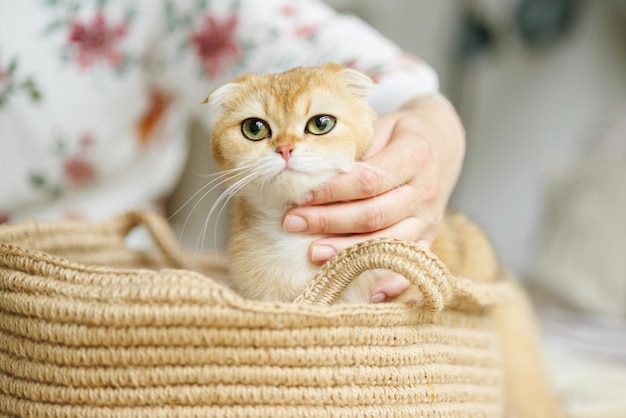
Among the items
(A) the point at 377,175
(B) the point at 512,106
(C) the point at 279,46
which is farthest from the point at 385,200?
(B) the point at 512,106

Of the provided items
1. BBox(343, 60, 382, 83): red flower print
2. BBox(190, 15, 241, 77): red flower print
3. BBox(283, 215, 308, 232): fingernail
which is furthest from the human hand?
BBox(190, 15, 241, 77): red flower print

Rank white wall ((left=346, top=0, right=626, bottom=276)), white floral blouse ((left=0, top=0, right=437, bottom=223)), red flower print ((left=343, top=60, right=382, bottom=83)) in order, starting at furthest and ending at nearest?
white wall ((left=346, top=0, right=626, bottom=276)) < white floral blouse ((left=0, top=0, right=437, bottom=223)) < red flower print ((left=343, top=60, right=382, bottom=83))

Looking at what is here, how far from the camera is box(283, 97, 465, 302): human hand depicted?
523mm

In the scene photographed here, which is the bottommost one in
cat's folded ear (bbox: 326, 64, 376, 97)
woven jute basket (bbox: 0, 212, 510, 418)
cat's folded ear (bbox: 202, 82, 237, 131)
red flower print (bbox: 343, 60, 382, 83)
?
woven jute basket (bbox: 0, 212, 510, 418)

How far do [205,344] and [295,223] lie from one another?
133mm

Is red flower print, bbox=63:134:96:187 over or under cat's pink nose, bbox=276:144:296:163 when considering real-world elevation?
under

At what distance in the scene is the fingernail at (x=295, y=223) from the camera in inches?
20.6

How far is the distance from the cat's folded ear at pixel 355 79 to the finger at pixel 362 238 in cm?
12

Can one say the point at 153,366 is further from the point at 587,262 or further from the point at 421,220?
the point at 587,262

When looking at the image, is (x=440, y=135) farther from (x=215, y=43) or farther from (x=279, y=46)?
(x=215, y=43)

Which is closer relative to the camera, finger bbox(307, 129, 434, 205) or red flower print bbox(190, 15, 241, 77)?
finger bbox(307, 129, 434, 205)

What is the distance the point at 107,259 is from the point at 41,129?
0.29 m

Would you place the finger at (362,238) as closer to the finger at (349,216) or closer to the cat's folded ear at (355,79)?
the finger at (349,216)

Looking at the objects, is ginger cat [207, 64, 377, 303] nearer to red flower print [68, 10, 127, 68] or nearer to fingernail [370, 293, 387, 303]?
fingernail [370, 293, 387, 303]
